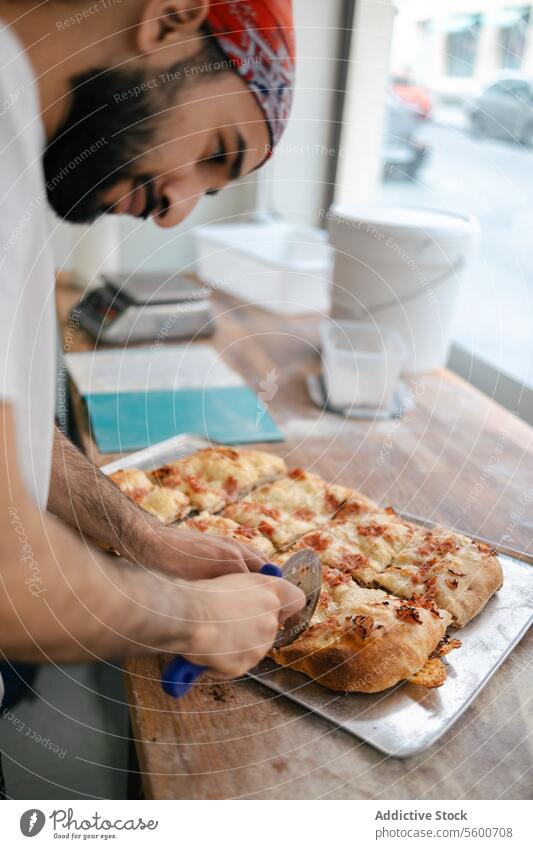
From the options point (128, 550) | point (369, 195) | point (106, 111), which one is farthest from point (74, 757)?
point (369, 195)

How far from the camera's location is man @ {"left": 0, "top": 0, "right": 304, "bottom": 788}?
0.60m

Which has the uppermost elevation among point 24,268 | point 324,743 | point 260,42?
point 260,42

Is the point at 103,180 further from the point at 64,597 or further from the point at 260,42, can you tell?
the point at 64,597

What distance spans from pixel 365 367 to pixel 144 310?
0.63 m

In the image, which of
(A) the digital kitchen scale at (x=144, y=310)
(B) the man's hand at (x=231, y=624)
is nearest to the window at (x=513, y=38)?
(A) the digital kitchen scale at (x=144, y=310)

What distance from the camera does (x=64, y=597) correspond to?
2.06 ft

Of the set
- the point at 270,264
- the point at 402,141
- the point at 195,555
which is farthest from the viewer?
the point at 402,141

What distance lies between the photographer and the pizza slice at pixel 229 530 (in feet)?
3.59

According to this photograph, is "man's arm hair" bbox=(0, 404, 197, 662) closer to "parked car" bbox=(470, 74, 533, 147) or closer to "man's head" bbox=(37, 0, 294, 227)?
"man's head" bbox=(37, 0, 294, 227)

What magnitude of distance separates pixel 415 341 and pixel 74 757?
1.11 meters

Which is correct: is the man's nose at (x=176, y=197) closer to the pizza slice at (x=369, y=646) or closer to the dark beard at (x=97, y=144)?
the dark beard at (x=97, y=144)

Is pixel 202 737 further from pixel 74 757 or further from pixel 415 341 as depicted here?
pixel 415 341

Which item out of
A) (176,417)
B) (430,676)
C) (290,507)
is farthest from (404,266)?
(430,676)
